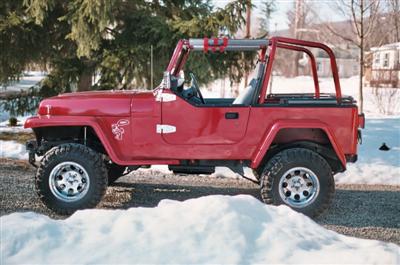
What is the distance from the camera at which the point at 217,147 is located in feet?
A: 20.2

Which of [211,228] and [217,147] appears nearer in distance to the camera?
[211,228]

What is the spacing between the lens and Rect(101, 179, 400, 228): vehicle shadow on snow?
6.22 metres

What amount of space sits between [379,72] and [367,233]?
91.6 feet

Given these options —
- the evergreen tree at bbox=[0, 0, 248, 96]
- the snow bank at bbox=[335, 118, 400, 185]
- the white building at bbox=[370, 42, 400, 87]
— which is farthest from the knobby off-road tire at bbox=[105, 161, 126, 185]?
the white building at bbox=[370, 42, 400, 87]

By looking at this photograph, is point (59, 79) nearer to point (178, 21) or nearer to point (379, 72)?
point (178, 21)

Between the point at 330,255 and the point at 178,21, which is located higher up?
the point at 178,21

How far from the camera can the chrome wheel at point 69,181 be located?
239 inches

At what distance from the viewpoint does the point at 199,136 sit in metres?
6.14

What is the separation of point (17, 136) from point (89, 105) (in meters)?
7.20

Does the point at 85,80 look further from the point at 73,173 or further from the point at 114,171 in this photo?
the point at 73,173

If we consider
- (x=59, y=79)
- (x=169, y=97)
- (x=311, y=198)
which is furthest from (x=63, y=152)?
(x=59, y=79)

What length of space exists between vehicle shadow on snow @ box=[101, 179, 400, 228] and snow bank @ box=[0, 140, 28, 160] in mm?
3524

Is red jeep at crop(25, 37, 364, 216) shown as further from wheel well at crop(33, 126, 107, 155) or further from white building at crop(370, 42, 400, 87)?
white building at crop(370, 42, 400, 87)

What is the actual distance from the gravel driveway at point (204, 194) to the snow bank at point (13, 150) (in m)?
0.98
